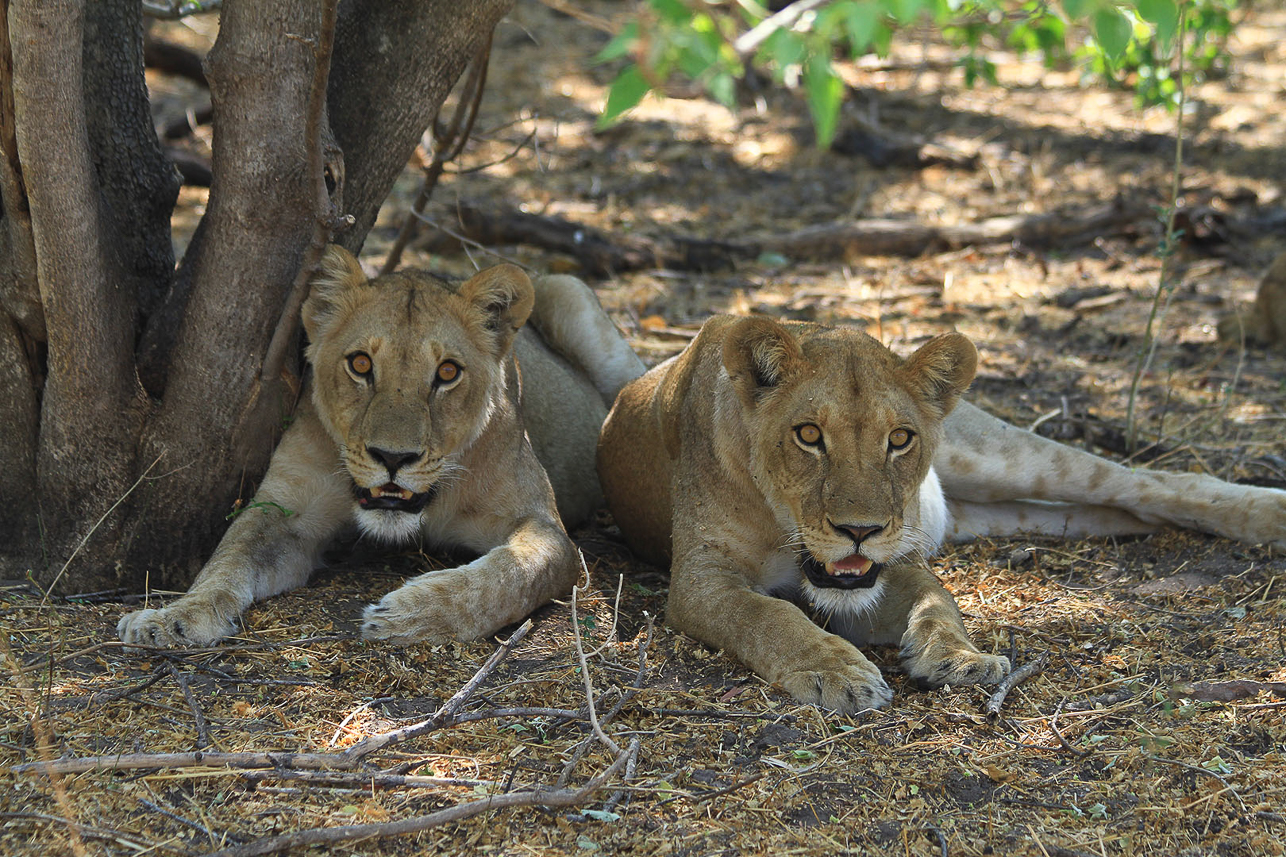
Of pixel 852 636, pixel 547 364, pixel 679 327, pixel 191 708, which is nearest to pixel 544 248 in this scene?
pixel 679 327

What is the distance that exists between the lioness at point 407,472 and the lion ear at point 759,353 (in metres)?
0.93

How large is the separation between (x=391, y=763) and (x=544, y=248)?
19.6ft

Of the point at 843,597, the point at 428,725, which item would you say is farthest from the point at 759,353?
the point at 428,725

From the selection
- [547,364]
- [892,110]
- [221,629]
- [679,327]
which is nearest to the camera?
[221,629]

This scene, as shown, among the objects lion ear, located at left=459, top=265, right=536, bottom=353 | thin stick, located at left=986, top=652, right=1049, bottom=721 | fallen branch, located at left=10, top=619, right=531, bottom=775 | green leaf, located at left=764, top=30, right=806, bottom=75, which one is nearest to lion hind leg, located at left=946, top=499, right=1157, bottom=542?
thin stick, located at left=986, top=652, right=1049, bottom=721

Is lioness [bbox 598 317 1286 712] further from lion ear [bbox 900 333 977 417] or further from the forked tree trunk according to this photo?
the forked tree trunk

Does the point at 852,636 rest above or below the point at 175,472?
below

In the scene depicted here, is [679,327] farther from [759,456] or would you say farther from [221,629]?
[221,629]

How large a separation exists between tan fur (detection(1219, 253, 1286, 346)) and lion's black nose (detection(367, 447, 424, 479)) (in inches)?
227

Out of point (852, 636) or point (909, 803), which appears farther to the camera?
point (852, 636)

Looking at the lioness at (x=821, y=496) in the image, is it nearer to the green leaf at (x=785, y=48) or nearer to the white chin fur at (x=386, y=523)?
the white chin fur at (x=386, y=523)

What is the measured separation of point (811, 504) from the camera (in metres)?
3.96

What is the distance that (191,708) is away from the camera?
3467 mm

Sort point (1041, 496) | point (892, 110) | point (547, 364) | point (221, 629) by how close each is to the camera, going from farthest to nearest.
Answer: point (892, 110) → point (547, 364) → point (1041, 496) → point (221, 629)
